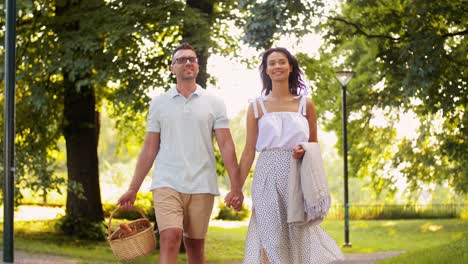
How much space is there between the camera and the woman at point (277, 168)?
7.38 metres

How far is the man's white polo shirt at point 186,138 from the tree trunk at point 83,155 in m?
14.2

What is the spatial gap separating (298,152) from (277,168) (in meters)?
0.28

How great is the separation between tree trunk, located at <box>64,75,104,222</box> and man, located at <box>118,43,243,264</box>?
14.1 meters

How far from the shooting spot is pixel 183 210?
728cm

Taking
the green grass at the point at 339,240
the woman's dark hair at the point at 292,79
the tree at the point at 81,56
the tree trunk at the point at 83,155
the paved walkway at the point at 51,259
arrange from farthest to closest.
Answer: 1. the tree trunk at the point at 83,155
2. the tree at the point at 81,56
3. the green grass at the point at 339,240
4. the paved walkway at the point at 51,259
5. the woman's dark hair at the point at 292,79

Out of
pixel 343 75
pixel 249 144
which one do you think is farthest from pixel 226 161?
pixel 343 75

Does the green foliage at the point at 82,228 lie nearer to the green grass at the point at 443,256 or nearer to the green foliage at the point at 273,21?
the green foliage at the point at 273,21

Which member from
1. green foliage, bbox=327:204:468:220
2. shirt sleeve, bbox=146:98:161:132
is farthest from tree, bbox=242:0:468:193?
shirt sleeve, bbox=146:98:161:132

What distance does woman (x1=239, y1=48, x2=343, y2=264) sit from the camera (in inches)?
291

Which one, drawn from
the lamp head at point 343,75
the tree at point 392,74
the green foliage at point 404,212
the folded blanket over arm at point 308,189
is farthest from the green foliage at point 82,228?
the green foliage at point 404,212

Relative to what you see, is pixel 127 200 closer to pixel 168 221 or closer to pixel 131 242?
pixel 131 242

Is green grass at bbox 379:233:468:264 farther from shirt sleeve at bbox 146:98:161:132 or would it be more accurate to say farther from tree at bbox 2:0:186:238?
tree at bbox 2:0:186:238

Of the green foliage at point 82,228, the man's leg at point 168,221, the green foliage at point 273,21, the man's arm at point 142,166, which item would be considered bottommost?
the green foliage at point 82,228

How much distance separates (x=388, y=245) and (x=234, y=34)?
788 cm
